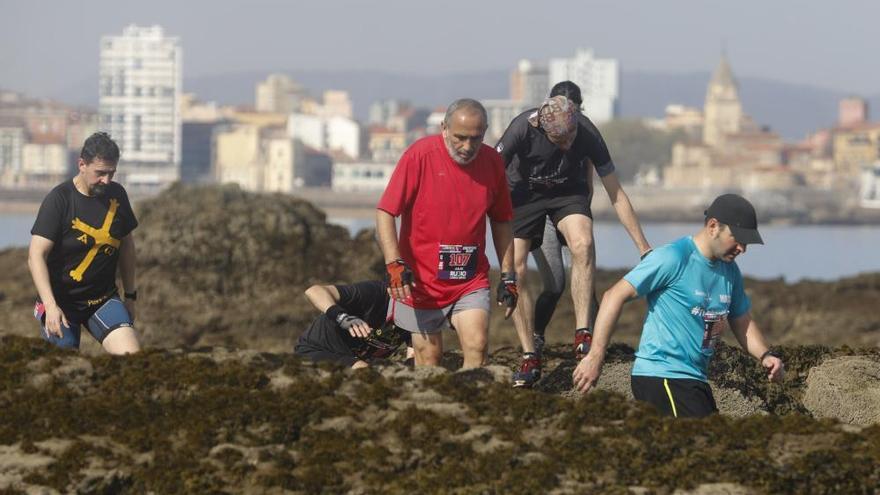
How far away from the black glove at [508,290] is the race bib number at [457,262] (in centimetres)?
29

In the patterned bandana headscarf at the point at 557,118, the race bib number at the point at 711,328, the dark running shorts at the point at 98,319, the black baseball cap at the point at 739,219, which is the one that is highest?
the patterned bandana headscarf at the point at 557,118

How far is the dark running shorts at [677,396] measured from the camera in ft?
28.3

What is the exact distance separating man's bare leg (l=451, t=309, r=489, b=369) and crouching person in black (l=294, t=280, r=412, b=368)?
50 cm

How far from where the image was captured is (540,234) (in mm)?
11828

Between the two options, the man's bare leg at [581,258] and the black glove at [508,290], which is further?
the man's bare leg at [581,258]

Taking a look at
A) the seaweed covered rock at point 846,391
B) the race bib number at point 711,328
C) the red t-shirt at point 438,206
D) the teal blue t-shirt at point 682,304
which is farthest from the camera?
the seaweed covered rock at point 846,391

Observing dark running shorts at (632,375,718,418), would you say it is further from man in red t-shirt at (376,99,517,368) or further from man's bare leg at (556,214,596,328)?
man's bare leg at (556,214,596,328)

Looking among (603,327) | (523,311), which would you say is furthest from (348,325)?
(603,327)

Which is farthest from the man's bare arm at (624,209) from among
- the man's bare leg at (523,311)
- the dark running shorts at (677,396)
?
the dark running shorts at (677,396)

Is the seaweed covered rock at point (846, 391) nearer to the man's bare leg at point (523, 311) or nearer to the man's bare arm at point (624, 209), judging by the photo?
the man's bare arm at point (624, 209)

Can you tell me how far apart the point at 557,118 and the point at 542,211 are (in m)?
0.97

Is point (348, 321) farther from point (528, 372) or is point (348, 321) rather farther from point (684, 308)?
point (684, 308)

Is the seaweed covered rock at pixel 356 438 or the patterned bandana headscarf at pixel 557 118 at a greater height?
the patterned bandana headscarf at pixel 557 118

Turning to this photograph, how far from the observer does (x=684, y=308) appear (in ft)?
28.2
